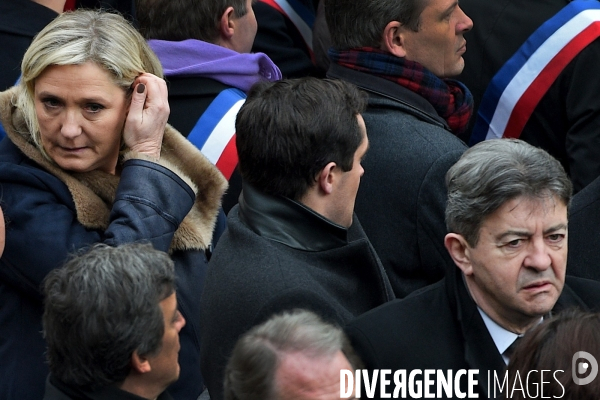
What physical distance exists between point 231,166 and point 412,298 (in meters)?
1.15

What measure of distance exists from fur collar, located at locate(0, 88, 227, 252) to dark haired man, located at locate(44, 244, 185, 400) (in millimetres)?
621

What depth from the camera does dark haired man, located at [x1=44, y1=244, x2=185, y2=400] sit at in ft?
9.04

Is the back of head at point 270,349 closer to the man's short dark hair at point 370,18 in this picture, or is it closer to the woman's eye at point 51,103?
the woman's eye at point 51,103

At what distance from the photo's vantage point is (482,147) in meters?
3.30

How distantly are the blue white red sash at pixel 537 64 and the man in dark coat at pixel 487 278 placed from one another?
4.67 ft

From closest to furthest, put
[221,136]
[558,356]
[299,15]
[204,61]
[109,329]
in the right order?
[558,356], [109,329], [221,136], [204,61], [299,15]

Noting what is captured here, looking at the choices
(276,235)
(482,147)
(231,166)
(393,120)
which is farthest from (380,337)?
(231,166)

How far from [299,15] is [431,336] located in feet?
8.55

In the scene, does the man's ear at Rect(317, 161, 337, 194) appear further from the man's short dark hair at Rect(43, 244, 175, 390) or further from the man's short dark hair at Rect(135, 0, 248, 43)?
the man's short dark hair at Rect(135, 0, 248, 43)

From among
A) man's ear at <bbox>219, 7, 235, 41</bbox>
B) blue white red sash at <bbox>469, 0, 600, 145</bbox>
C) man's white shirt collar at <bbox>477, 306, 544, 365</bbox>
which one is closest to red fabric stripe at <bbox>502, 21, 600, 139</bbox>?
blue white red sash at <bbox>469, 0, 600, 145</bbox>

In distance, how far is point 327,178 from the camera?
10.7ft

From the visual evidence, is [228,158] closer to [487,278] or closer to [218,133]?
[218,133]

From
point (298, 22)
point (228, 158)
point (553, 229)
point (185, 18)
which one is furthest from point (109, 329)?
point (298, 22)

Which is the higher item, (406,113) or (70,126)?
(406,113)
